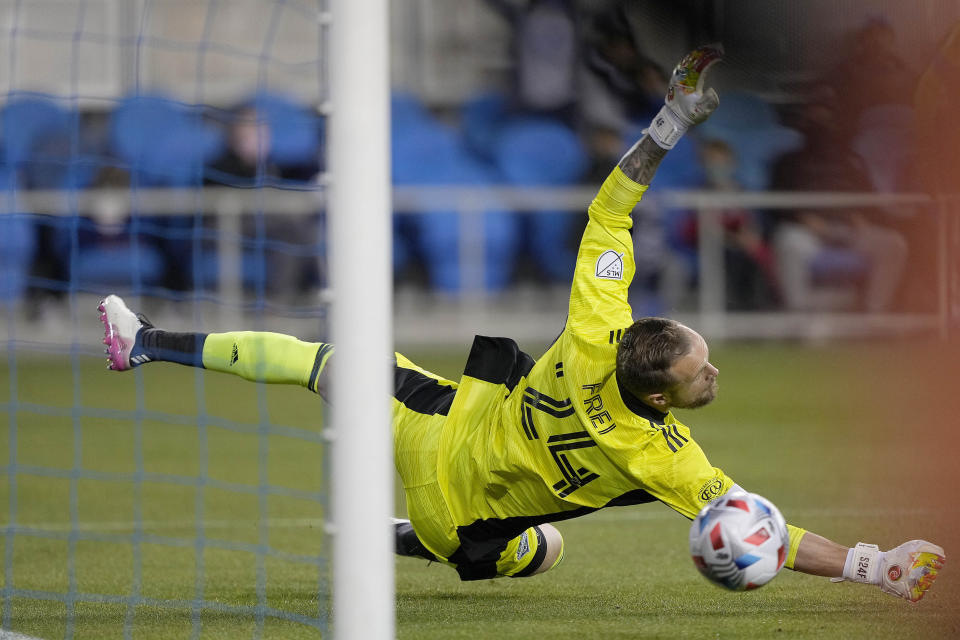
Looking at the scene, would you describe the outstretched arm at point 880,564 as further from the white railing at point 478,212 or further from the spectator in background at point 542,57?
the spectator in background at point 542,57

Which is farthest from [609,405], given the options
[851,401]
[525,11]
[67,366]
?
[525,11]

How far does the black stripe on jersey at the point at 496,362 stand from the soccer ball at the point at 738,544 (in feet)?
3.13

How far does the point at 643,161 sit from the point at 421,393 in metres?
1.20

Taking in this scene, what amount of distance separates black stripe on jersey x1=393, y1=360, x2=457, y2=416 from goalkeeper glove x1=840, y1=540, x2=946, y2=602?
4.91 ft

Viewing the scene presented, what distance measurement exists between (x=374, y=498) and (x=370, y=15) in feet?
3.87

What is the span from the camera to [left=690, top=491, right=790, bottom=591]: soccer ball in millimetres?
3879

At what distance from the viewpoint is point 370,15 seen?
10.5 ft

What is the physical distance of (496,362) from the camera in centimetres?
470

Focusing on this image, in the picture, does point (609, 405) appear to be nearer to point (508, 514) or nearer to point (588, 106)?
point (508, 514)

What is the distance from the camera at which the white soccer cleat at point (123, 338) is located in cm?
511

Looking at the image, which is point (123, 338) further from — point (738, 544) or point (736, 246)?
point (736, 246)

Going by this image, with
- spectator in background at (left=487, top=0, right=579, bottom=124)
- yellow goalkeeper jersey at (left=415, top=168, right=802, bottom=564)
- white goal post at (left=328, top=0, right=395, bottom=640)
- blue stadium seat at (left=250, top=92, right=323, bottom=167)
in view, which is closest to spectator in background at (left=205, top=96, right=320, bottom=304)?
blue stadium seat at (left=250, top=92, right=323, bottom=167)

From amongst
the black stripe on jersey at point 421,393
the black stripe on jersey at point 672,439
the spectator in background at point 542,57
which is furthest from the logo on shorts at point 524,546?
the spectator in background at point 542,57

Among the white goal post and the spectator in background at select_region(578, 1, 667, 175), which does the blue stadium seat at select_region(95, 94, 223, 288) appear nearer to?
the spectator in background at select_region(578, 1, 667, 175)
